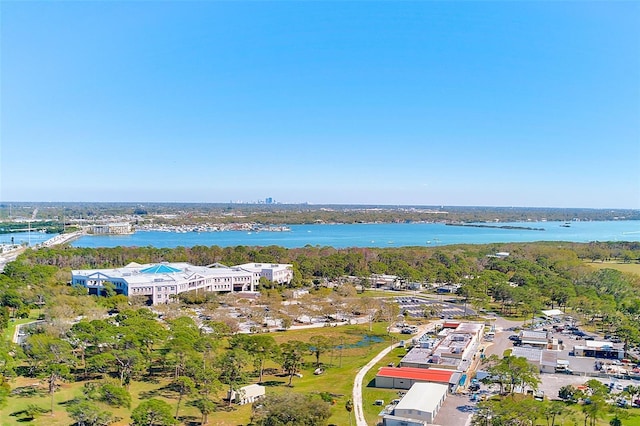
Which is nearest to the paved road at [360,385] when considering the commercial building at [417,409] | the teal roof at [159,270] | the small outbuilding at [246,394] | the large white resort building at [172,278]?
the commercial building at [417,409]

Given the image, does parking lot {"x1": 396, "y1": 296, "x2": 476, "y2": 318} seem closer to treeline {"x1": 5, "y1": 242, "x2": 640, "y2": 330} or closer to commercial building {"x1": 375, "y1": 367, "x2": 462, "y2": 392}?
treeline {"x1": 5, "y1": 242, "x2": 640, "y2": 330}

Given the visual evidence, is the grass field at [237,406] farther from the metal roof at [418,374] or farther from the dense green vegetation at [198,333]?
the metal roof at [418,374]

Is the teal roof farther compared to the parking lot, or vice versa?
the teal roof

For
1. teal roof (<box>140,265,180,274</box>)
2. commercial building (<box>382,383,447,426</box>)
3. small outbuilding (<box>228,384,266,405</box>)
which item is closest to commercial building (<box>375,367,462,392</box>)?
commercial building (<box>382,383,447,426</box>)

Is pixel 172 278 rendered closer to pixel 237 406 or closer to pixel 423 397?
pixel 237 406

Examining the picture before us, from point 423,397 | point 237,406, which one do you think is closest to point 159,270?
point 237,406
